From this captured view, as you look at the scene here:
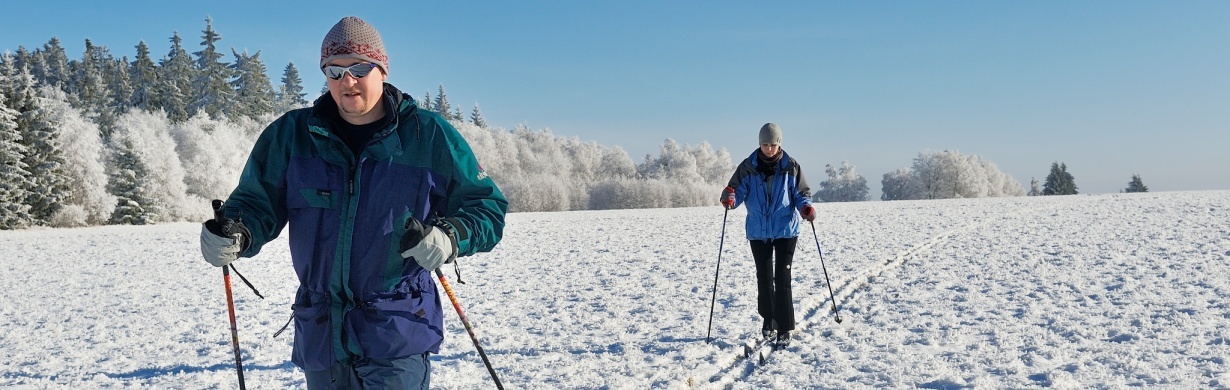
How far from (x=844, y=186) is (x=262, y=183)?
10118 cm

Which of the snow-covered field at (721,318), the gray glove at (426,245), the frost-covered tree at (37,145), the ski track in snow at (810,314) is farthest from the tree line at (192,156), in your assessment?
the gray glove at (426,245)

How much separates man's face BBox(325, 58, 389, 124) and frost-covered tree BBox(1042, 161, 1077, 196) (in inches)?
4126

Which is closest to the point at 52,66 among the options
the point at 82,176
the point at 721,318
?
the point at 82,176

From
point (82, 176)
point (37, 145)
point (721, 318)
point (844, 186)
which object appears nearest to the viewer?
point (721, 318)

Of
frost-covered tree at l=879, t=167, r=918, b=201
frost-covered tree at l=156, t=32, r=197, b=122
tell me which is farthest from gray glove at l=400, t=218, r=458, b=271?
frost-covered tree at l=879, t=167, r=918, b=201

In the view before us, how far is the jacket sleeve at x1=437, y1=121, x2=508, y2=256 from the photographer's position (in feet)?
8.27

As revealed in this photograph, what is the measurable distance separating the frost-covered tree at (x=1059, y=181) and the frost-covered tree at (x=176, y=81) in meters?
90.1

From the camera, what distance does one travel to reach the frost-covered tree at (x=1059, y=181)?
94.2 metres

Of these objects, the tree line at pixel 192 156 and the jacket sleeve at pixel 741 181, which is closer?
the jacket sleeve at pixel 741 181

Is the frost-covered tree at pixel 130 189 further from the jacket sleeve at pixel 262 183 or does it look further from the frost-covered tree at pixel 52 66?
the jacket sleeve at pixel 262 183

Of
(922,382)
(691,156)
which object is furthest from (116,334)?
(691,156)

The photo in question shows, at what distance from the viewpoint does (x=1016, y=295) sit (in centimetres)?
912

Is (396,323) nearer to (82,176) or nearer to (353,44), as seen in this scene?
(353,44)

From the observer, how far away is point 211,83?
63.3 metres
